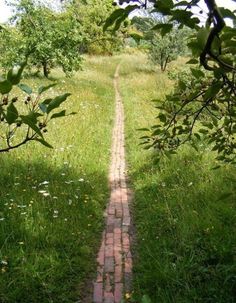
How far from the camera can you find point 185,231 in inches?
195

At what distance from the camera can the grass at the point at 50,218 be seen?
13.7 ft

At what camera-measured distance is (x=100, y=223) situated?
19.1 feet

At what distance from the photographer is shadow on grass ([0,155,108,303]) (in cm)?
413

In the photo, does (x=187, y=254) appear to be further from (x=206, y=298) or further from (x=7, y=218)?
(x=7, y=218)

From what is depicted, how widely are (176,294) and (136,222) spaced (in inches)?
83.6

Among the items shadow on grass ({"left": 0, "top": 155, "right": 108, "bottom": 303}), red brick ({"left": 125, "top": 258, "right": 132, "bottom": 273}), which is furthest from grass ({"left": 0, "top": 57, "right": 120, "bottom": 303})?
red brick ({"left": 125, "top": 258, "right": 132, "bottom": 273})

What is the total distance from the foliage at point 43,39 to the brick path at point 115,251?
1414 cm

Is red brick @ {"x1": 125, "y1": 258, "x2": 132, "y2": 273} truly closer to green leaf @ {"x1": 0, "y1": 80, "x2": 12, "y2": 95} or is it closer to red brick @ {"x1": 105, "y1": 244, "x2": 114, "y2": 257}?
red brick @ {"x1": 105, "y1": 244, "x2": 114, "y2": 257}

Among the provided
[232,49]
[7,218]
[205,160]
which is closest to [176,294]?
[7,218]

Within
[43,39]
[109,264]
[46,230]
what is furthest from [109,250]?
[43,39]

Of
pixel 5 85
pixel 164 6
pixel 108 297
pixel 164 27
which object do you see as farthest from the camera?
pixel 108 297

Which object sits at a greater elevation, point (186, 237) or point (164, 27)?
point (164, 27)

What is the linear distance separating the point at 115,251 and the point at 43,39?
18.8m

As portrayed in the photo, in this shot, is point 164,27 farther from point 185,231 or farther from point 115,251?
point 115,251
